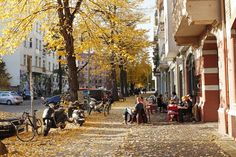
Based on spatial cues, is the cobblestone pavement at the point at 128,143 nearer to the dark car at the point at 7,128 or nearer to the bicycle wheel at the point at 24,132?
the bicycle wheel at the point at 24,132

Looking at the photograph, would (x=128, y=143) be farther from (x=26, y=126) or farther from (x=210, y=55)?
(x=210, y=55)

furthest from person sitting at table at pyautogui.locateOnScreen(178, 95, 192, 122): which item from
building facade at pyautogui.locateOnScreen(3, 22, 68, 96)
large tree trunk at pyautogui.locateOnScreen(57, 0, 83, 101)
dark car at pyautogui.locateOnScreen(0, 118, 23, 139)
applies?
building facade at pyautogui.locateOnScreen(3, 22, 68, 96)

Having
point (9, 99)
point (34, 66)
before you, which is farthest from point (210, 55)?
point (34, 66)

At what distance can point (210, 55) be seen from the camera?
19.3 metres

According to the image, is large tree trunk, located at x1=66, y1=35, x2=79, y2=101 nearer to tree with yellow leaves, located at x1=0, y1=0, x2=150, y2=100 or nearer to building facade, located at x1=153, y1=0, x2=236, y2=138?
tree with yellow leaves, located at x1=0, y1=0, x2=150, y2=100

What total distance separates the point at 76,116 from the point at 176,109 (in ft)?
15.6

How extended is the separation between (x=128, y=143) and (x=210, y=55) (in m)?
8.02

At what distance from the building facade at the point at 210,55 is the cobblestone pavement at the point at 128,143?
1212mm

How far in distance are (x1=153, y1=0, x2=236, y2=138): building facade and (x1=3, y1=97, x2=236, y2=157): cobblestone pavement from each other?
1.21 metres

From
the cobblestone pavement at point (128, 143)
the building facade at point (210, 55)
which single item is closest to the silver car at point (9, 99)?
the building facade at point (210, 55)

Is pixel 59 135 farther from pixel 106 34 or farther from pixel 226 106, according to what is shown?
pixel 106 34

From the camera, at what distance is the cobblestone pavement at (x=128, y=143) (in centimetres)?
1120

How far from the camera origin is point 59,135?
1564 cm

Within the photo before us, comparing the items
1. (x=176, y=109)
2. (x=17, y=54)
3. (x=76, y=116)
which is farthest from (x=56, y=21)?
(x=17, y=54)
